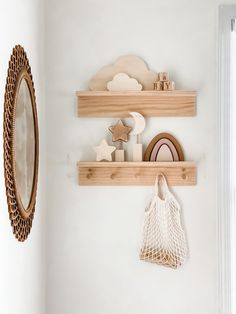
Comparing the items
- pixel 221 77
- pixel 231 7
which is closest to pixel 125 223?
pixel 221 77

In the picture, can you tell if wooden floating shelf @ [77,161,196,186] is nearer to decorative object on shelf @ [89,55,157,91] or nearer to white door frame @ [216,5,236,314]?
white door frame @ [216,5,236,314]

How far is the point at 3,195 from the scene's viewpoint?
1.79 m

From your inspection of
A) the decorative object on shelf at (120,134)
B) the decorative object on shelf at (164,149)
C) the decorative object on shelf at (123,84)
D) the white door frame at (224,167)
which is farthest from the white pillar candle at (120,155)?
the white door frame at (224,167)

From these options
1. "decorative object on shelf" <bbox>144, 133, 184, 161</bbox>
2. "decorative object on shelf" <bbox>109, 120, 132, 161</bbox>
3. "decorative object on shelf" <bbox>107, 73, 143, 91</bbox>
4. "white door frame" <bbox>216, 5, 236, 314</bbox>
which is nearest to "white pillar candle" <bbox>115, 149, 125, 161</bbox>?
"decorative object on shelf" <bbox>109, 120, 132, 161</bbox>

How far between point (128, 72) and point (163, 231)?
80 cm

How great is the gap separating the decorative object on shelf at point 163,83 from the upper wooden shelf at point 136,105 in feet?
0.17

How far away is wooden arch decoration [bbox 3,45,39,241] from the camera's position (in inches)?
→ 72.8

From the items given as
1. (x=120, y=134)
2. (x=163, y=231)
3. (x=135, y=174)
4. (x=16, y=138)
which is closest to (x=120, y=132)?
(x=120, y=134)

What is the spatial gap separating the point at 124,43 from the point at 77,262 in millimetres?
1114

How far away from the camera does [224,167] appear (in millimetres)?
2680

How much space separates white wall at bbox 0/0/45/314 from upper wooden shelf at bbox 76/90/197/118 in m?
0.23

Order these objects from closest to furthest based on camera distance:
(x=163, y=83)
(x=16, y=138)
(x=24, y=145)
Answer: (x=16, y=138) < (x=24, y=145) < (x=163, y=83)

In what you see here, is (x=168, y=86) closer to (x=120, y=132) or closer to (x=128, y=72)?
(x=128, y=72)

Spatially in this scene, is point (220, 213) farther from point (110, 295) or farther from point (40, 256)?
point (40, 256)
